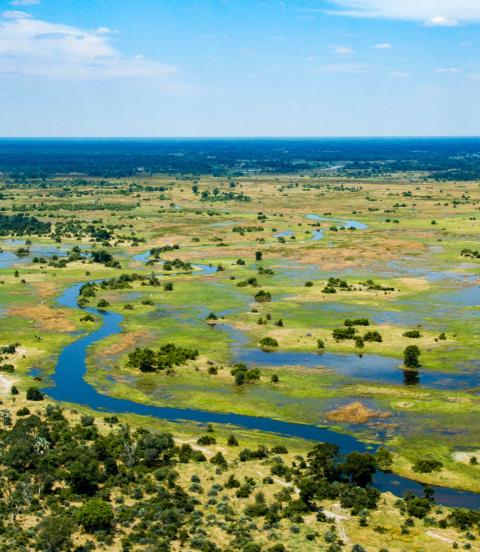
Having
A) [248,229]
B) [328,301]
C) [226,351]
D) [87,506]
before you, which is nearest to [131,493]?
[87,506]

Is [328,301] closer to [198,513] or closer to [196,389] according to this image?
[196,389]

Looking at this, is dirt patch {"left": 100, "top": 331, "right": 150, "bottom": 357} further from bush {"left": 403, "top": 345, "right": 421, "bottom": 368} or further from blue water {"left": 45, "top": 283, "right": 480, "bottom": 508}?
bush {"left": 403, "top": 345, "right": 421, "bottom": 368}

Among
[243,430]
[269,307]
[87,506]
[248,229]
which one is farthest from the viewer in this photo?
[248,229]

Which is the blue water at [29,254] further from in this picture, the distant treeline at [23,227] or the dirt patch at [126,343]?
the dirt patch at [126,343]

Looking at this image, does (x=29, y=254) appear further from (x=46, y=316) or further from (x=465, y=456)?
(x=465, y=456)

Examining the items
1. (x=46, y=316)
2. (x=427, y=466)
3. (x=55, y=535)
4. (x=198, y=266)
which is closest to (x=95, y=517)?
(x=55, y=535)

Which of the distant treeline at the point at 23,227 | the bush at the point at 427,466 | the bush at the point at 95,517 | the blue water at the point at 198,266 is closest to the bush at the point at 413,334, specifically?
the bush at the point at 427,466
